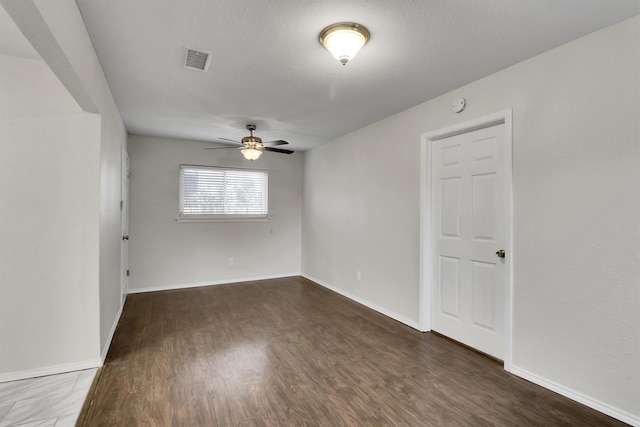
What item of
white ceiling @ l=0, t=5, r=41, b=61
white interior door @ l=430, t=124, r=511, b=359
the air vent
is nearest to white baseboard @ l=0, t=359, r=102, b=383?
white ceiling @ l=0, t=5, r=41, b=61

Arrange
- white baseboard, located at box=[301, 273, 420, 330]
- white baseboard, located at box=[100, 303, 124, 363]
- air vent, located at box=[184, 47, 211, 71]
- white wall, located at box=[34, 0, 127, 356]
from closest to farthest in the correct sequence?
white wall, located at box=[34, 0, 127, 356], air vent, located at box=[184, 47, 211, 71], white baseboard, located at box=[100, 303, 124, 363], white baseboard, located at box=[301, 273, 420, 330]

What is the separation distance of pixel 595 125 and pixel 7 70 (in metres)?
4.22

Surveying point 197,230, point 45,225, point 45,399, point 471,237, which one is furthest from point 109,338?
point 471,237

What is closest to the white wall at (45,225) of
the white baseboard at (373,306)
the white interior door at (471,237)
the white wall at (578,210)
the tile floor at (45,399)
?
the tile floor at (45,399)

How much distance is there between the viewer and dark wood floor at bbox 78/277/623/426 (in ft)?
6.59

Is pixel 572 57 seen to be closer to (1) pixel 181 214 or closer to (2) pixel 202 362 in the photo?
(2) pixel 202 362

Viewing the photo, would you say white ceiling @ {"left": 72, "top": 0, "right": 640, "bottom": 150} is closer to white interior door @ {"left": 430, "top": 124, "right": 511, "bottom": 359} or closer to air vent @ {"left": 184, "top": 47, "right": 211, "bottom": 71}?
air vent @ {"left": 184, "top": 47, "right": 211, "bottom": 71}

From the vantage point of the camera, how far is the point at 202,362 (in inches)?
107

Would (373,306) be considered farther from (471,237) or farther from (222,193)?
(222,193)

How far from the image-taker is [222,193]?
18.5 ft

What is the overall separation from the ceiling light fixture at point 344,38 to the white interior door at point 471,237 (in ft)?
5.01

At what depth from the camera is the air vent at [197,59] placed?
237cm

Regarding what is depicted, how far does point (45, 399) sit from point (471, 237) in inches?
142

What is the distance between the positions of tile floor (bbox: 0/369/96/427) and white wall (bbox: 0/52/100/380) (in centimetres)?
11
